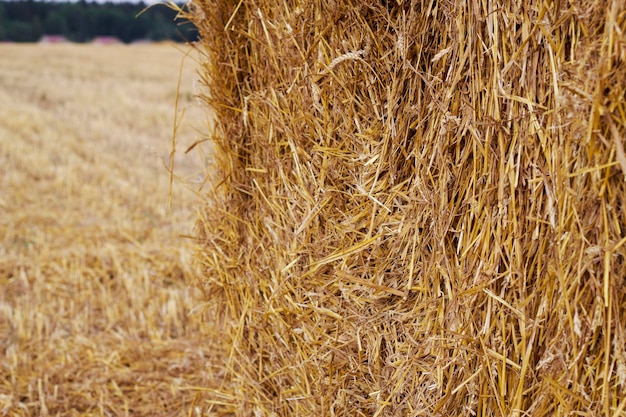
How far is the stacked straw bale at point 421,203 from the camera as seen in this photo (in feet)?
4.31

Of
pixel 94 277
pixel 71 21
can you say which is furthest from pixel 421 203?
pixel 71 21

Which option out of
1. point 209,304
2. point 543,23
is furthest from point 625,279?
point 209,304

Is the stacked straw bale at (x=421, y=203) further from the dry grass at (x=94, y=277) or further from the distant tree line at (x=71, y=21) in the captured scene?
the distant tree line at (x=71, y=21)

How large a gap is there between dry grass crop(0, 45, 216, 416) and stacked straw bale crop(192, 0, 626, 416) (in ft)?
1.45

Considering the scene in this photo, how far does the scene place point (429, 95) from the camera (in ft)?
5.50

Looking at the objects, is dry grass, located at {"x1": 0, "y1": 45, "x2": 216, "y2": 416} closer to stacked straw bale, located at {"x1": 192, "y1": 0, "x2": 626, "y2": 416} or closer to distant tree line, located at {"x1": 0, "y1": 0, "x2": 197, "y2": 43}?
stacked straw bale, located at {"x1": 192, "y1": 0, "x2": 626, "y2": 416}

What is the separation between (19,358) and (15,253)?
4.92ft

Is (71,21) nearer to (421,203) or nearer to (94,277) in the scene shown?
(94,277)

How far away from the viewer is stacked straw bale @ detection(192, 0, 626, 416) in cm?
131

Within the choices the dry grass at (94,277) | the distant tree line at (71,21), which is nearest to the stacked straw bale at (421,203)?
the dry grass at (94,277)

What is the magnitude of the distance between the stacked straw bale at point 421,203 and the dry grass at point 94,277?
442 millimetres

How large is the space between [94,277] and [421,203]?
118 inches

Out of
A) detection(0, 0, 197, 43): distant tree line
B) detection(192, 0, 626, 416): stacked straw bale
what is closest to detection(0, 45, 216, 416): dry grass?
detection(192, 0, 626, 416): stacked straw bale

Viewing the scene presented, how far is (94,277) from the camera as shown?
4078mm
